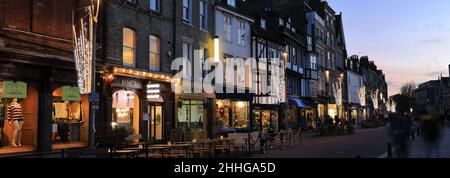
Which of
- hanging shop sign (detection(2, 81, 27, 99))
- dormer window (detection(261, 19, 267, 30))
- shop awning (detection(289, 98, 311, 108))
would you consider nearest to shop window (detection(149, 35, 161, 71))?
hanging shop sign (detection(2, 81, 27, 99))

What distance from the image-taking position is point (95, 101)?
16062 millimetres

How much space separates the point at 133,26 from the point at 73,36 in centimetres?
429

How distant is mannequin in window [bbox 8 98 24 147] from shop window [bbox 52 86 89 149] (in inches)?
60.8

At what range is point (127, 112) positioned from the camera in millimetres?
22453

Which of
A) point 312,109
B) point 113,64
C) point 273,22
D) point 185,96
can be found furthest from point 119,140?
point 312,109

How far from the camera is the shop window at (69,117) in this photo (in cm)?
Answer: 1848

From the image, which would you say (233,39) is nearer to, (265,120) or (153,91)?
(265,120)

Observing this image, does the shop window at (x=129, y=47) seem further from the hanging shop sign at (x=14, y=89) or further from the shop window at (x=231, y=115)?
the shop window at (x=231, y=115)

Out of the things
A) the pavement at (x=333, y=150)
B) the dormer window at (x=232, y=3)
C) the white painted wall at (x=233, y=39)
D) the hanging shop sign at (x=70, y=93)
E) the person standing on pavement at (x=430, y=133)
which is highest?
the dormer window at (x=232, y=3)

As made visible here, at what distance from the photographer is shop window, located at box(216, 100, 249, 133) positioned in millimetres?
→ 32044

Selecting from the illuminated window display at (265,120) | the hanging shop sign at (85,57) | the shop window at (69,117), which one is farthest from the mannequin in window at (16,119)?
the illuminated window display at (265,120)

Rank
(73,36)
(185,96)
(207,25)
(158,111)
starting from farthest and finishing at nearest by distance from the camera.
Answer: (207,25) < (185,96) < (158,111) < (73,36)

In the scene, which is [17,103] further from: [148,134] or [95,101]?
[148,134]

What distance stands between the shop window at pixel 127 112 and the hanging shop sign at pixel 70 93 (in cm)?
255
